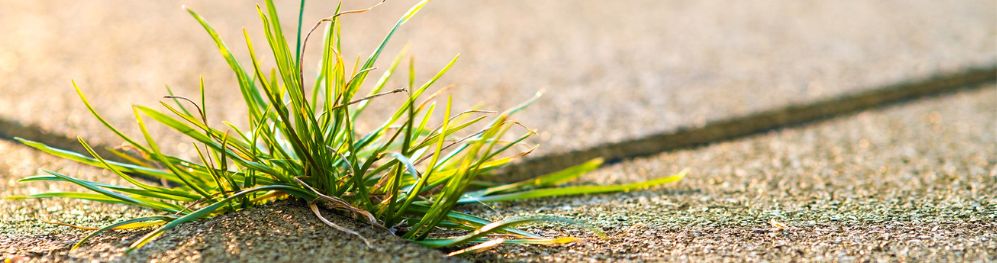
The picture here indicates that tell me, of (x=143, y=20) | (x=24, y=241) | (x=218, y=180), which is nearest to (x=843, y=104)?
(x=218, y=180)

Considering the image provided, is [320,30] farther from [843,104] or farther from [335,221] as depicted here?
[335,221]

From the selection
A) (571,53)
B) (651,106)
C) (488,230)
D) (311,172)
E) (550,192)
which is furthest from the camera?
(571,53)

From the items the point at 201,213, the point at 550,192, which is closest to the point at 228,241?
the point at 201,213

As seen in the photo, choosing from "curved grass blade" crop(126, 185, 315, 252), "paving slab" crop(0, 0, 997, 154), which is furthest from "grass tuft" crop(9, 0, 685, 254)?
"paving slab" crop(0, 0, 997, 154)

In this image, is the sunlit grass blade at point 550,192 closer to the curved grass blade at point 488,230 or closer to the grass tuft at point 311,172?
the grass tuft at point 311,172

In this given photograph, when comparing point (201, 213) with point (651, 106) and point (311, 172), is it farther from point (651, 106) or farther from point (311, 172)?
point (651, 106)
